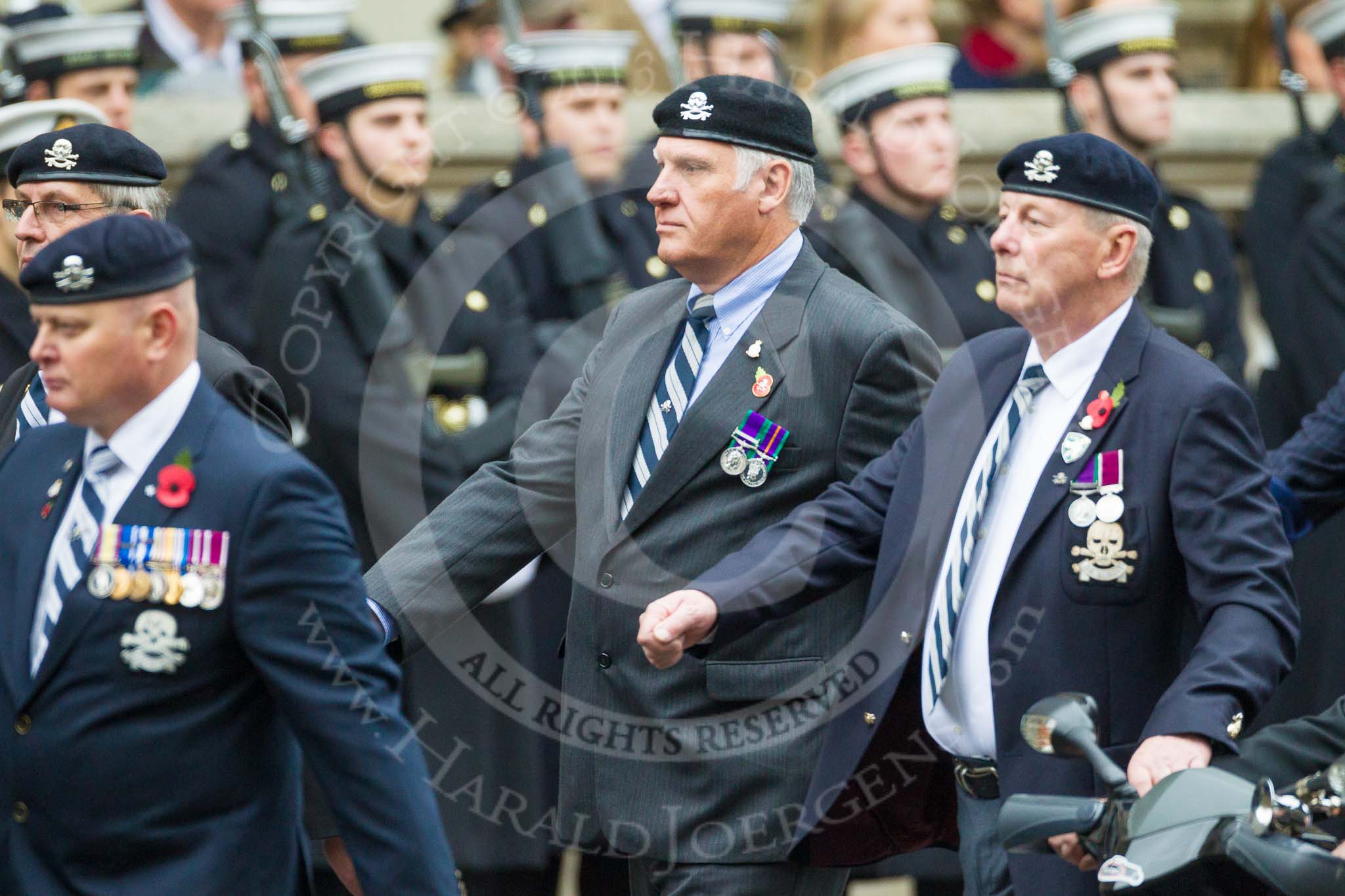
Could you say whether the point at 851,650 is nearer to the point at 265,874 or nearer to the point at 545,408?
the point at 265,874

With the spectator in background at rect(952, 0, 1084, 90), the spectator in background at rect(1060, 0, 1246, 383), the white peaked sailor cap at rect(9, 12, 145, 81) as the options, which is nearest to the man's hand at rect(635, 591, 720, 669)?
A: the white peaked sailor cap at rect(9, 12, 145, 81)

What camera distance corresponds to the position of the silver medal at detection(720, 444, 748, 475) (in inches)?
182

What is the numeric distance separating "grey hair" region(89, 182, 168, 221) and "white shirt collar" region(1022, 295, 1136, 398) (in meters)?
1.87

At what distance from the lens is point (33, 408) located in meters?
4.67

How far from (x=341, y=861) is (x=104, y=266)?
4.76 feet

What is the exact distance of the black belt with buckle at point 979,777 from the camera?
14.3 ft

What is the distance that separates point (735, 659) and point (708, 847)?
0.37m

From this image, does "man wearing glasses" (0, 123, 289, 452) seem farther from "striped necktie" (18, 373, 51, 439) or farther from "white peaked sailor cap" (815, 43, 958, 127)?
"white peaked sailor cap" (815, 43, 958, 127)

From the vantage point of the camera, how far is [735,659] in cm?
459

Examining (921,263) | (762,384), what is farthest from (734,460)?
(921,263)

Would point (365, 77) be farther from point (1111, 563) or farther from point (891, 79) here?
point (1111, 563)

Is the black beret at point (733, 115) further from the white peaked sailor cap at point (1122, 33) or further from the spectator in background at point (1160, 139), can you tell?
the white peaked sailor cap at point (1122, 33)

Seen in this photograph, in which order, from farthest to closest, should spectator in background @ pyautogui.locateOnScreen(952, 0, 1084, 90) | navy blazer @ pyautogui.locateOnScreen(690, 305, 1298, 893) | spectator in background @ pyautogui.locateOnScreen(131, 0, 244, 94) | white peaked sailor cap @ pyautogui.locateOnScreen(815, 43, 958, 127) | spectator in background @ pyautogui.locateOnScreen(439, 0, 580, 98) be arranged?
spectator in background @ pyautogui.locateOnScreen(952, 0, 1084, 90), spectator in background @ pyautogui.locateOnScreen(439, 0, 580, 98), spectator in background @ pyautogui.locateOnScreen(131, 0, 244, 94), white peaked sailor cap @ pyautogui.locateOnScreen(815, 43, 958, 127), navy blazer @ pyautogui.locateOnScreen(690, 305, 1298, 893)

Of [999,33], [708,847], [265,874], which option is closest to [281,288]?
[708,847]
